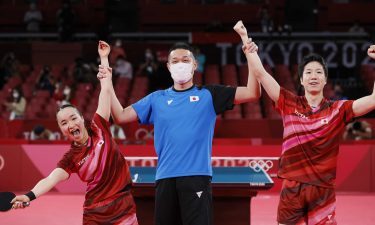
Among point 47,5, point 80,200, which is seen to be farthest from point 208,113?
point 47,5

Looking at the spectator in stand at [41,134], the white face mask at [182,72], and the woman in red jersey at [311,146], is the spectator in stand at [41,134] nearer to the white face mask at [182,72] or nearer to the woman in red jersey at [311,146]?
the white face mask at [182,72]

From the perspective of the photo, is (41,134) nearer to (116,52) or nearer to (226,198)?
(116,52)

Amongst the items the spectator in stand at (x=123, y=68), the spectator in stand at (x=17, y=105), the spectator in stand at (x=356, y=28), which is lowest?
the spectator in stand at (x=17, y=105)

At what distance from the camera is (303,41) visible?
17.6 m

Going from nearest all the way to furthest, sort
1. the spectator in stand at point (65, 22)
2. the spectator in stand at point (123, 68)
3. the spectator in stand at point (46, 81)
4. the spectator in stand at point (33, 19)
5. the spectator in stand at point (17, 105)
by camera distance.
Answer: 1. the spectator in stand at point (17, 105)
2. the spectator in stand at point (46, 81)
3. the spectator in stand at point (123, 68)
4. the spectator in stand at point (65, 22)
5. the spectator in stand at point (33, 19)

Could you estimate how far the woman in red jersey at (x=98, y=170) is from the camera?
451cm

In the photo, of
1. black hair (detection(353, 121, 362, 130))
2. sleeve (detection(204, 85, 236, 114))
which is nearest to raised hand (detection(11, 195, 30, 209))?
sleeve (detection(204, 85, 236, 114))

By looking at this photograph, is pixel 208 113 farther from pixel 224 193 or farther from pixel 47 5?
pixel 47 5

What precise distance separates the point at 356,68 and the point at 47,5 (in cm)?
926

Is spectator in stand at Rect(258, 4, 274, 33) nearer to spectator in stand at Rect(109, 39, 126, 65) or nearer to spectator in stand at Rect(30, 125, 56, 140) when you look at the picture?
spectator in stand at Rect(109, 39, 126, 65)

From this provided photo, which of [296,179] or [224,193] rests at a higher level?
[296,179]

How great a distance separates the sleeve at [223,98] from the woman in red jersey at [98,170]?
0.78 metres

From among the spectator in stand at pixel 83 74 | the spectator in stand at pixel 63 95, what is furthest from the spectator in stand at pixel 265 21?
the spectator in stand at pixel 63 95

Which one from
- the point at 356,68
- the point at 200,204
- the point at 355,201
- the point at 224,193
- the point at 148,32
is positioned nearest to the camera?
the point at 200,204
